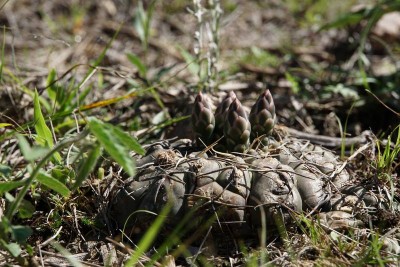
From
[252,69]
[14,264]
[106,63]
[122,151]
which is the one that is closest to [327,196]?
[122,151]

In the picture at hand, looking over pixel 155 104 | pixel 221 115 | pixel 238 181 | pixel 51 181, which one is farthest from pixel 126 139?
pixel 155 104

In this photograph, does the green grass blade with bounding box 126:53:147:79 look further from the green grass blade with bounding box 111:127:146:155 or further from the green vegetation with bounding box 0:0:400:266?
the green grass blade with bounding box 111:127:146:155

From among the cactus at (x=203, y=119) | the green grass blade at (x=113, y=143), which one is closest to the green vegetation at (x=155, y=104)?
the green grass blade at (x=113, y=143)

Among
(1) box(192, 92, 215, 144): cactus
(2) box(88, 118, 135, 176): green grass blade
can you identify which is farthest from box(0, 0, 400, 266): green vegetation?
(1) box(192, 92, 215, 144): cactus

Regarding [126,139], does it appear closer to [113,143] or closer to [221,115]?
[113,143]

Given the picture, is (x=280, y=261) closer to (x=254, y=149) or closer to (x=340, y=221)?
(x=340, y=221)

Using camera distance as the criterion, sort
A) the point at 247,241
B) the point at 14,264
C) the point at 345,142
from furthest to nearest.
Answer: the point at 345,142 < the point at 247,241 < the point at 14,264

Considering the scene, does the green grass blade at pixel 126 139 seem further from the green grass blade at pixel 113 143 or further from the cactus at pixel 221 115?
the cactus at pixel 221 115
